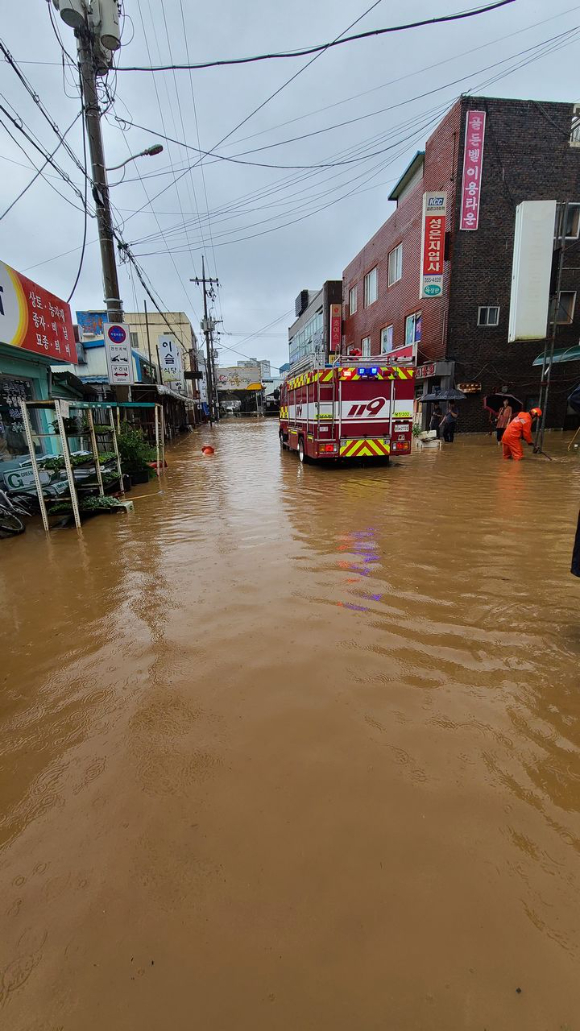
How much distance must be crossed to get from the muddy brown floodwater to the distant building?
80.4ft

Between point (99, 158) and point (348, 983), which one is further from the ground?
point (99, 158)

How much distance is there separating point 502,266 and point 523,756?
21.9 meters

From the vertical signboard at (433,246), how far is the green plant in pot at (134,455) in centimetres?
1256

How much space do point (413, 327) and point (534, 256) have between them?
30.4 feet

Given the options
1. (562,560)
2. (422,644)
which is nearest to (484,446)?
(562,560)

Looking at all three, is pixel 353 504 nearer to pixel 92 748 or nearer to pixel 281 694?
pixel 281 694

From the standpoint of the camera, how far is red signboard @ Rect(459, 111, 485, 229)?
17547mm

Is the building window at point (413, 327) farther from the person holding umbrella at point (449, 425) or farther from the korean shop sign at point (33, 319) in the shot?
the korean shop sign at point (33, 319)

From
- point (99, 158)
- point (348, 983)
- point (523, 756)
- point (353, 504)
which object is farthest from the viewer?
point (99, 158)

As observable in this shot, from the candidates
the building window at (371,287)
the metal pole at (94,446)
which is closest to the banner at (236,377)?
the building window at (371,287)

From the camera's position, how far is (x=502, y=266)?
1916 cm

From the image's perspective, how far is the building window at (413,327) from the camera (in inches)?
855

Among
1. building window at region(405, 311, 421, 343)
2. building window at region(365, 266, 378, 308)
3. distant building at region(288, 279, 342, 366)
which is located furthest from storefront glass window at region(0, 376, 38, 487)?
building window at region(365, 266, 378, 308)

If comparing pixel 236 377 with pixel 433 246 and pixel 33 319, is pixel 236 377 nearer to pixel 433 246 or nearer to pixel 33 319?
pixel 433 246
